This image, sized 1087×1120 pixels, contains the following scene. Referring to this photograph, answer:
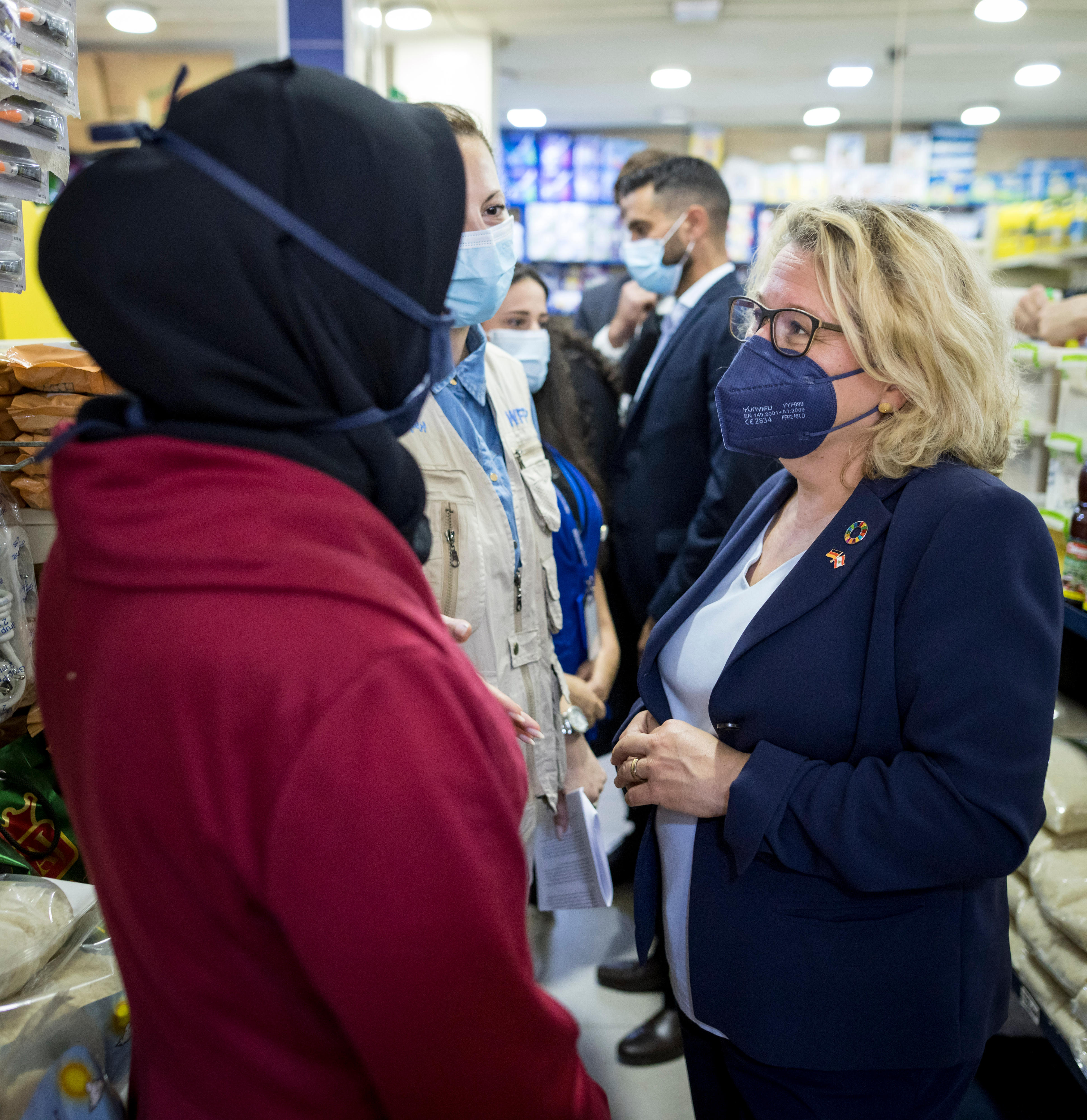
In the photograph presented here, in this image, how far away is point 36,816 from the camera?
1443mm

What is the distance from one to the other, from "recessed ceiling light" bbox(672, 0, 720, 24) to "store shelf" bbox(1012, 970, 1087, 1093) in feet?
14.6

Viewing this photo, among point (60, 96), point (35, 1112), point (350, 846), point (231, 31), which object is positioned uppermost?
point (231, 31)

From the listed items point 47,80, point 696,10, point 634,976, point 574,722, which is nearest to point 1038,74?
point 696,10

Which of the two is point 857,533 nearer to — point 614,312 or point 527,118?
point 614,312

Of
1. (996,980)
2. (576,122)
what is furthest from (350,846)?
(576,122)

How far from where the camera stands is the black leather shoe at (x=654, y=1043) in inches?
90.4

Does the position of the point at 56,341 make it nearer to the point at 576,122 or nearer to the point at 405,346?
the point at 405,346

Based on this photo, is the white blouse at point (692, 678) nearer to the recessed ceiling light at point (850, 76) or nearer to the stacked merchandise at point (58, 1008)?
the stacked merchandise at point (58, 1008)

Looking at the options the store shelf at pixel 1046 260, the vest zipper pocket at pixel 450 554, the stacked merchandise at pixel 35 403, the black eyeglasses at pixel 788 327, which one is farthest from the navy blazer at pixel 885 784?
the store shelf at pixel 1046 260

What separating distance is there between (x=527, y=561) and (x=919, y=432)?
2.53 ft

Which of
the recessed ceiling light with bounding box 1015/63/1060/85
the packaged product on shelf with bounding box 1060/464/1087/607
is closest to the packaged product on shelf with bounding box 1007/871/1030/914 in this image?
the packaged product on shelf with bounding box 1060/464/1087/607

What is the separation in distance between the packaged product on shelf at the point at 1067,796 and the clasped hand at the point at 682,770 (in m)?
0.98

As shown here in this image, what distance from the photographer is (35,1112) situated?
82 centimetres

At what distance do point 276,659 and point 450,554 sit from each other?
96cm
